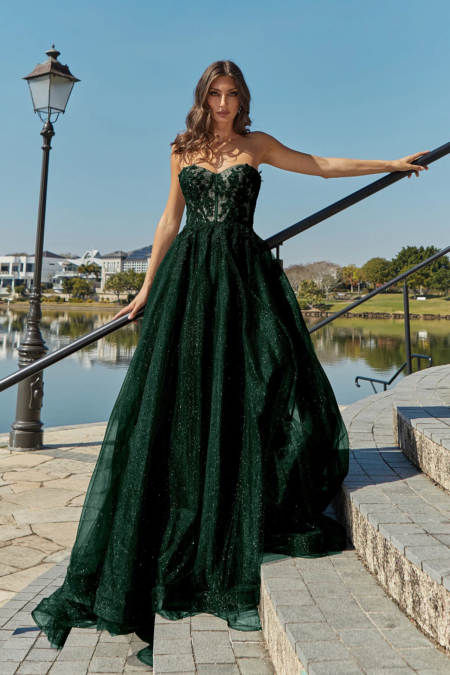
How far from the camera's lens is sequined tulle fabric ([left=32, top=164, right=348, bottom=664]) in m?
1.65

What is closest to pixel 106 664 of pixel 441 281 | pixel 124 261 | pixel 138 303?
pixel 138 303

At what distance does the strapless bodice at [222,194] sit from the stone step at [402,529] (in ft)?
3.20

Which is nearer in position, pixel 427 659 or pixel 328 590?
pixel 427 659

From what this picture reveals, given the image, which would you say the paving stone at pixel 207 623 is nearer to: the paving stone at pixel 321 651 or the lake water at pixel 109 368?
the paving stone at pixel 321 651

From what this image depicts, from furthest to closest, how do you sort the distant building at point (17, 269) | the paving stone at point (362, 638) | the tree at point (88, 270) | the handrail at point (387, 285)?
the distant building at point (17, 269) < the tree at point (88, 270) < the handrail at point (387, 285) < the paving stone at point (362, 638)

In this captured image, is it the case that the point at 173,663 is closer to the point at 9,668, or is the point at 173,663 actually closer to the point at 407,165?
the point at 9,668

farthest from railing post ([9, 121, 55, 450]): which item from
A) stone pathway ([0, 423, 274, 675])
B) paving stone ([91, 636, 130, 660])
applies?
paving stone ([91, 636, 130, 660])

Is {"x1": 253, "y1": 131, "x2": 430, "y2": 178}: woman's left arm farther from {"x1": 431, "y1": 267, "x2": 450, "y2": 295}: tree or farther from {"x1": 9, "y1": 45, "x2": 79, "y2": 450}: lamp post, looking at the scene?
{"x1": 431, "y1": 267, "x2": 450, "y2": 295}: tree

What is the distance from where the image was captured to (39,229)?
5.51 metres

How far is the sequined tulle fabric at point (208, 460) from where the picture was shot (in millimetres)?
1646

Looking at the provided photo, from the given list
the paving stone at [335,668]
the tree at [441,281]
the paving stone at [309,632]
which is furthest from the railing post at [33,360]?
the tree at [441,281]

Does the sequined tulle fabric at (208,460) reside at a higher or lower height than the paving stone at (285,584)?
higher

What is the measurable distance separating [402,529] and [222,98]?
1.59 meters

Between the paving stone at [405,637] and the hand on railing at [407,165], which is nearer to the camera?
the paving stone at [405,637]
